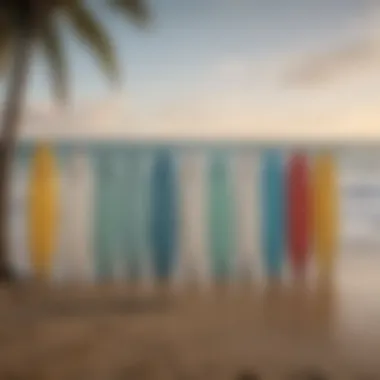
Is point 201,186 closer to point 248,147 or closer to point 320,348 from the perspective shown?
point 248,147

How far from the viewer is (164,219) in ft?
3.69

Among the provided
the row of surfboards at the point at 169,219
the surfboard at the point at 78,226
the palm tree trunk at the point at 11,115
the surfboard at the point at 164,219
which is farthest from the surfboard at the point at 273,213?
the palm tree trunk at the point at 11,115

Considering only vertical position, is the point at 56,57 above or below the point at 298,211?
above

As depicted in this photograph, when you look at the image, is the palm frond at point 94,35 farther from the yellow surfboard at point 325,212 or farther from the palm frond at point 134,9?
the yellow surfboard at point 325,212

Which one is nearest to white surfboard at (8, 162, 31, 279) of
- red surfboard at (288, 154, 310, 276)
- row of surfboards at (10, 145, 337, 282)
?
row of surfboards at (10, 145, 337, 282)

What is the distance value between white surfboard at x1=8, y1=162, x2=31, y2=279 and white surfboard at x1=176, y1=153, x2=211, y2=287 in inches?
8.0

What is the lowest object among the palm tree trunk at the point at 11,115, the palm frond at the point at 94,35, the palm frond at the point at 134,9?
the palm tree trunk at the point at 11,115

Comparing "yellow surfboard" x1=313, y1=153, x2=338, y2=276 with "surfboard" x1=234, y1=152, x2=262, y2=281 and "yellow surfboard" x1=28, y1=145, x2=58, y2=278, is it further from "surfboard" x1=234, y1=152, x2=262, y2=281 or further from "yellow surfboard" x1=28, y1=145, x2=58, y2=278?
"yellow surfboard" x1=28, y1=145, x2=58, y2=278

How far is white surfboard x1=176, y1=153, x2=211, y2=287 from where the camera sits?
1122 mm

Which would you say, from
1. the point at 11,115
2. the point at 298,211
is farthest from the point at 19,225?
the point at 298,211

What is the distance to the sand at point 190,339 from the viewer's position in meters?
1.10

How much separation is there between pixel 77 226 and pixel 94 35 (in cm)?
25

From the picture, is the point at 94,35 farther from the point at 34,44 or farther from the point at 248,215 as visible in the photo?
the point at 248,215

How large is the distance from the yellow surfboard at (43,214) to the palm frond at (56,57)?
0.31 feet
